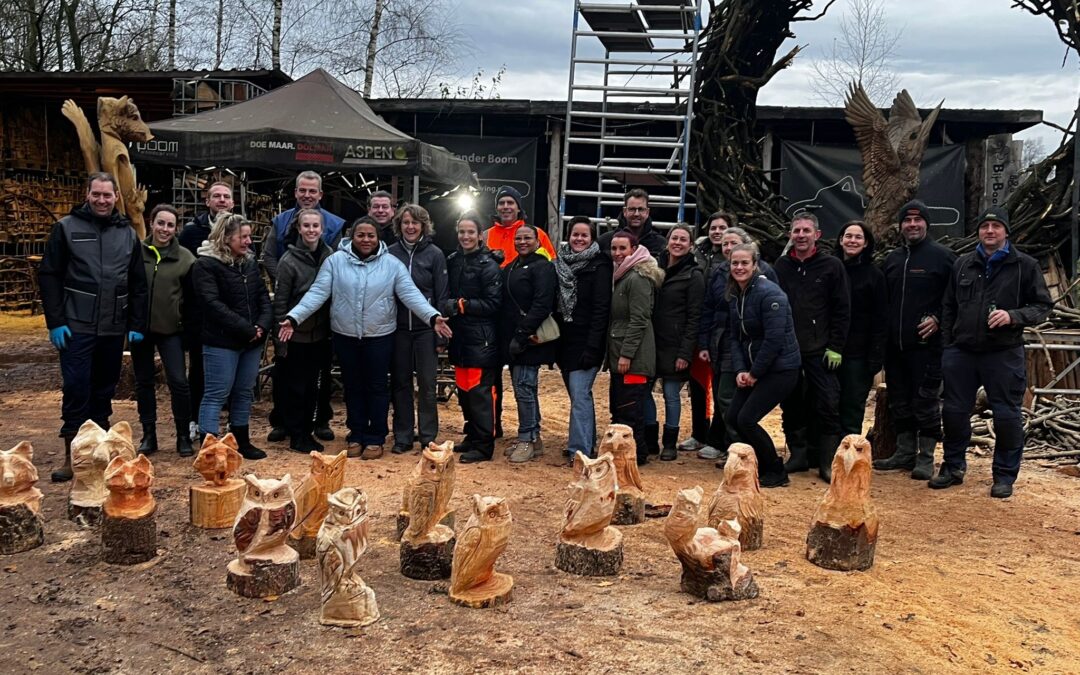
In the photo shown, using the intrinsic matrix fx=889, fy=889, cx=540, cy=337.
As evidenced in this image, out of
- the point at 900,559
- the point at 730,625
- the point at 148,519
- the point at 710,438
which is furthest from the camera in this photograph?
the point at 710,438

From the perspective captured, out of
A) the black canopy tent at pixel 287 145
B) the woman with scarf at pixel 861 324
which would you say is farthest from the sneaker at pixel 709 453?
the black canopy tent at pixel 287 145

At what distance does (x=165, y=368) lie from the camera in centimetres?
630

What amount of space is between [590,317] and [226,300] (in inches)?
101

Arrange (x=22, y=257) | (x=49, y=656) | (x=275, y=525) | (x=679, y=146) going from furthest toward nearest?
(x=22, y=257), (x=679, y=146), (x=275, y=525), (x=49, y=656)

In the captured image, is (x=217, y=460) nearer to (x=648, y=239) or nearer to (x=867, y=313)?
(x=648, y=239)

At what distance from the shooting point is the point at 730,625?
12.4 feet

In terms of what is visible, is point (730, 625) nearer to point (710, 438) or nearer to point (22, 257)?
point (710, 438)

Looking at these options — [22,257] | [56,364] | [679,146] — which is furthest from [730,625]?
[22,257]

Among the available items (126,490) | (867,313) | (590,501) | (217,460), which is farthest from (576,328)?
(126,490)

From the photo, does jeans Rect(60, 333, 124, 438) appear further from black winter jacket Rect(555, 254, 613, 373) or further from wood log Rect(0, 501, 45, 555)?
black winter jacket Rect(555, 254, 613, 373)

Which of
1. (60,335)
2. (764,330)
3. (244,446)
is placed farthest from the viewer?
(244,446)

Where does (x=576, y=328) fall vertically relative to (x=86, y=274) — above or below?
below

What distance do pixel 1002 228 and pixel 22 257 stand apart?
572 inches

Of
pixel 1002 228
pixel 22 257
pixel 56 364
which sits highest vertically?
pixel 1002 228
